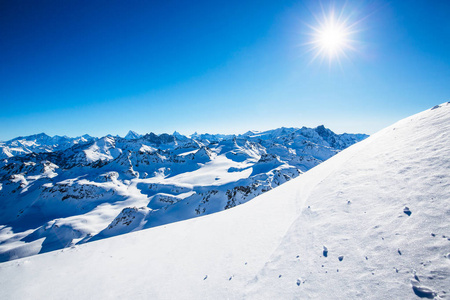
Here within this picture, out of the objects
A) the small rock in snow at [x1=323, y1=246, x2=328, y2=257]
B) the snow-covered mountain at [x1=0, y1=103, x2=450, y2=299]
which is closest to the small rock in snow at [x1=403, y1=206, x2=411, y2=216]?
the snow-covered mountain at [x1=0, y1=103, x2=450, y2=299]

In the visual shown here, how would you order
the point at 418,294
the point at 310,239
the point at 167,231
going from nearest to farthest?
the point at 418,294 → the point at 310,239 → the point at 167,231

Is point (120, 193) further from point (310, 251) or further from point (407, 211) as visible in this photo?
point (407, 211)

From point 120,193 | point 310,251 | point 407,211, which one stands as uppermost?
point 407,211

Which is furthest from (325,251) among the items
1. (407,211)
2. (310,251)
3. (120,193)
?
(120,193)

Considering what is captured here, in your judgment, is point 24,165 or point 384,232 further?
point 24,165

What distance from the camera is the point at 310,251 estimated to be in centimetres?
447

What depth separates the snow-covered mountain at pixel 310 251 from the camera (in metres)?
3.37

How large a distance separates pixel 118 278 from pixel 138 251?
68.3 inches

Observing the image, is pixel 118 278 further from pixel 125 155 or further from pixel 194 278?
pixel 125 155

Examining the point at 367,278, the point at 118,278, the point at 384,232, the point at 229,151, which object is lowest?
the point at 118,278

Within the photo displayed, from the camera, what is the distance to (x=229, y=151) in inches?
7407

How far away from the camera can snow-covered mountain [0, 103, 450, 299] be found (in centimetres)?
337

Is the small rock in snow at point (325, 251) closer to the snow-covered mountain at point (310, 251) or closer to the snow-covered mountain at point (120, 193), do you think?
the snow-covered mountain at point (310, 251)

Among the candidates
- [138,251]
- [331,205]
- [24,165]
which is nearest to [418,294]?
[331,205]
